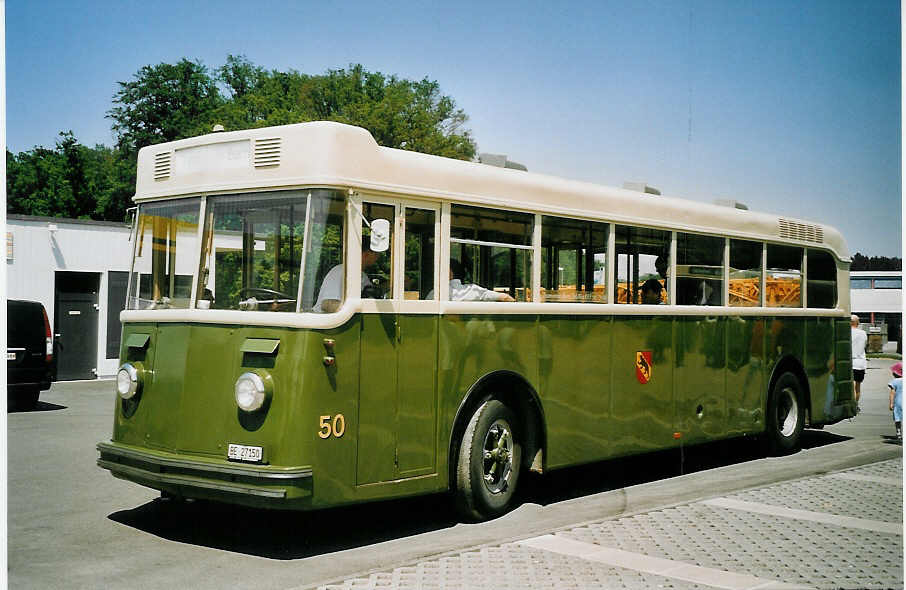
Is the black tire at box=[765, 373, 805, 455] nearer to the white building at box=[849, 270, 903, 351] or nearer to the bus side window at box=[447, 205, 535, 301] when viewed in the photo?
the white building at box=[849, 270, 903, 351]

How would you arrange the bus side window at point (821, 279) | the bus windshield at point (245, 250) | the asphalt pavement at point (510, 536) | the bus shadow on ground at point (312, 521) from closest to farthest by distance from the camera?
the asphalt pavement at point (510, 536), the bus windshield at point (245, 250), the bus shadow on ground at point (312, 521), the bus side window at point (821, 279)

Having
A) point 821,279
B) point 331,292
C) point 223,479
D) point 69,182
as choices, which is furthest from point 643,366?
point 69,182

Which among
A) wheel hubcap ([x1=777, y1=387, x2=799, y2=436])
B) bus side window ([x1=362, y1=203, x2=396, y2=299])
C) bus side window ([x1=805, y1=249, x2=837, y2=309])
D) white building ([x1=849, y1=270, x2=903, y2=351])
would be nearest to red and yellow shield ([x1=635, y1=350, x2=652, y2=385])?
white building ([x1=849, y1=270, x2=903, y2=351])

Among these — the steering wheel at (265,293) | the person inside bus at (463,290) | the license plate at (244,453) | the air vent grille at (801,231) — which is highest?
the air vent grille at (801,231)

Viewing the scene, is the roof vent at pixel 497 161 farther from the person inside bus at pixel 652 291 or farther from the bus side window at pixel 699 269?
the bus side window at pixel 699 269

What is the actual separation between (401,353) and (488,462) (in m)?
1.45

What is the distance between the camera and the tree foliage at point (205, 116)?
3828cm

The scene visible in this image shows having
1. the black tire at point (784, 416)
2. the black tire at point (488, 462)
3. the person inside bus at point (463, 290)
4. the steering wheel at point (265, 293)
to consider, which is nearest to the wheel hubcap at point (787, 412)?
the black tire at point (784, 416)

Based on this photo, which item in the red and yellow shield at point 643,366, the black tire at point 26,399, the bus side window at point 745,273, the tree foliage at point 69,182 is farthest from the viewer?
the tree foliage at point 69,182

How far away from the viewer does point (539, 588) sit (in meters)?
6.16

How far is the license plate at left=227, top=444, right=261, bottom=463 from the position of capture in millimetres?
7020

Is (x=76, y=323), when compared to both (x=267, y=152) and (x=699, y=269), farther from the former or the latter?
(x=267, y=152)

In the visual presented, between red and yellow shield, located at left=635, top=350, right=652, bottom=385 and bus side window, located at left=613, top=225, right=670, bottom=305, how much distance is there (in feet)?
1.74

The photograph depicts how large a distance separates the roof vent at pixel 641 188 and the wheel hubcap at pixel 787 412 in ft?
11.7
